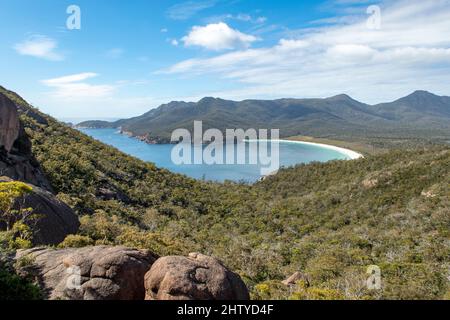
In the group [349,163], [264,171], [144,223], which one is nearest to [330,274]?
[144,223]

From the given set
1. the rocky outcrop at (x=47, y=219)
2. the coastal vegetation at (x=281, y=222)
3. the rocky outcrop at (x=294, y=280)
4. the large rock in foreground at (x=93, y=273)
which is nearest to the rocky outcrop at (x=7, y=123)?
the coastal vegetation at (x=281, y=222)

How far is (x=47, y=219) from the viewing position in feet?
44.1

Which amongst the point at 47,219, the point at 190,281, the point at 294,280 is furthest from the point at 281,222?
the point at 190,281

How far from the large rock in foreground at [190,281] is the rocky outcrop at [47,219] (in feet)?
19.8

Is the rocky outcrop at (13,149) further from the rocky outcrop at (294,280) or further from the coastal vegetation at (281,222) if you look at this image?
the rocky outcrop at (294,280)

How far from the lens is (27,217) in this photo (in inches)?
492

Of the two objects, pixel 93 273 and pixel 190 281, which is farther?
pixel 93 273

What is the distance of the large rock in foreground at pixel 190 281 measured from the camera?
26.3 ft

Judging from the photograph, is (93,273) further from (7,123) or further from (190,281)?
(7,123)

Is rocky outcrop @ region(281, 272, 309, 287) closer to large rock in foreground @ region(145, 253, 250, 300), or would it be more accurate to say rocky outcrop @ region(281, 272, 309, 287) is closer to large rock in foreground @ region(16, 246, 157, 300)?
large rock in foreground @ region(145, 253, 250, 300)

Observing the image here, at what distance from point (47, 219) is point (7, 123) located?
1132cm
